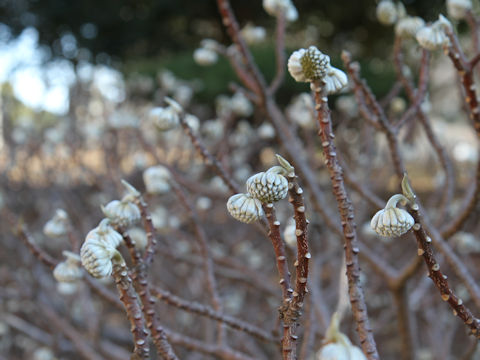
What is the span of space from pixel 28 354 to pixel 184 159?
1.74 metres

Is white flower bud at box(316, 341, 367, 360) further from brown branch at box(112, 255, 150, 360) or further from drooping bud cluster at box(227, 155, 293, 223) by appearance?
brown branch at box(112, 255, 150, 360)

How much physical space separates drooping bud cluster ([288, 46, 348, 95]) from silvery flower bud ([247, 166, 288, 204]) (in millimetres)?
199

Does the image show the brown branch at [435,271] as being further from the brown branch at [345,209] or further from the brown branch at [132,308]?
the brown branch at [132,308]

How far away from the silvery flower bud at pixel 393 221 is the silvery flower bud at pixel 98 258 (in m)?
0.36

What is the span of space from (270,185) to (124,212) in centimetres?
38

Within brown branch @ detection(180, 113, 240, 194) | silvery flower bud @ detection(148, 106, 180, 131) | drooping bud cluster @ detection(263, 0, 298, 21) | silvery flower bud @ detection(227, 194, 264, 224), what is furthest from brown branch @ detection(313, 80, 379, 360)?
drooping bud cluster @ detection(263, 0, 298, 21)

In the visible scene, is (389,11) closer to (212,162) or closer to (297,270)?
(212,162)

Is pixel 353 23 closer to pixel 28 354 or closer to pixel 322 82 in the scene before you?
pixel 28 354

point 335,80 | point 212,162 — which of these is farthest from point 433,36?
point 212,162

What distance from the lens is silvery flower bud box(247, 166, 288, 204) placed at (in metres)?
0.62

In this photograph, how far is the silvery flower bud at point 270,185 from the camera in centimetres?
62

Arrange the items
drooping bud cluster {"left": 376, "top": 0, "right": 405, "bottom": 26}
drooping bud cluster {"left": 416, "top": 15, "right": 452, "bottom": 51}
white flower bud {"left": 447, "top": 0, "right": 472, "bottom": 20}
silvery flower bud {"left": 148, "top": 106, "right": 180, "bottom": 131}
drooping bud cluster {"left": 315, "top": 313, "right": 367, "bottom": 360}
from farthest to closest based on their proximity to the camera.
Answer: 1. drooping bud cluster {"left": 376, "top": 0, "right": 405, "bottom": 26}
2. white flower bud {"left": 447, "top": 0, "right": 472, "bottom": 20}
3. silvery flower bud {"left": 148, "top": 106, "right": 180, "bottom": 131}
4. drooping bud cluster {"left": 416, "top": 15, "right": 452, "bottom": 51}
5. drooping bud cluster {"left": 315, "top": 313, "right": 367, "bottom": 360}

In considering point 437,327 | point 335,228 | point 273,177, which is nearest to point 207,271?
point 335,228

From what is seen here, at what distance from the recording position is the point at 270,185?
0.62 m
